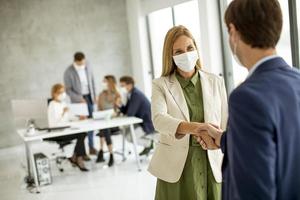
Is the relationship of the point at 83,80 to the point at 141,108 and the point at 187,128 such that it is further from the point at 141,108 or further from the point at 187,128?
the point at 187,128

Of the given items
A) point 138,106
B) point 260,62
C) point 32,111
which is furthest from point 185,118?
point 138,106

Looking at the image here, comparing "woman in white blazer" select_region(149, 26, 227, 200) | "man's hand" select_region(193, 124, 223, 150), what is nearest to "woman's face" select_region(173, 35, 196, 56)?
"woman in white blazer" select_region(149, 26, 227, 200)

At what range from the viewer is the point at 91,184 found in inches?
185

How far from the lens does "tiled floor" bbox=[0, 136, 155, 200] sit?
4301 millimetres

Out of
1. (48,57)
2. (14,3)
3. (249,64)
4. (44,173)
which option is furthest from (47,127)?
(249,64)

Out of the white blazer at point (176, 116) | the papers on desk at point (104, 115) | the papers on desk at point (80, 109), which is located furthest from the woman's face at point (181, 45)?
the papers on desk at point (80, 109)

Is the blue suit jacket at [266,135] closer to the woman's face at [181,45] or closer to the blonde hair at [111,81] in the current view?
the woman's face at [181,45]

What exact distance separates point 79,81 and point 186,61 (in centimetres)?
465

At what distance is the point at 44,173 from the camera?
4.84 meters

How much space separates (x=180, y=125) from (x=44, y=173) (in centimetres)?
348

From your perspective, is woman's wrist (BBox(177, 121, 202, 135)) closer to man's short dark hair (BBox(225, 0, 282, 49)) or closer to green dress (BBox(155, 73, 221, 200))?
green dress (BBox(155, 73, 221, 200))

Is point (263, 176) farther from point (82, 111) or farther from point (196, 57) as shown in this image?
point (82, 111)

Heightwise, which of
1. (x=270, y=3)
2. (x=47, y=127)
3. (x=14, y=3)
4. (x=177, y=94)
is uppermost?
(x=14, y=3)

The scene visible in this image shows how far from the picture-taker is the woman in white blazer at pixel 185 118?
1.96 metres
